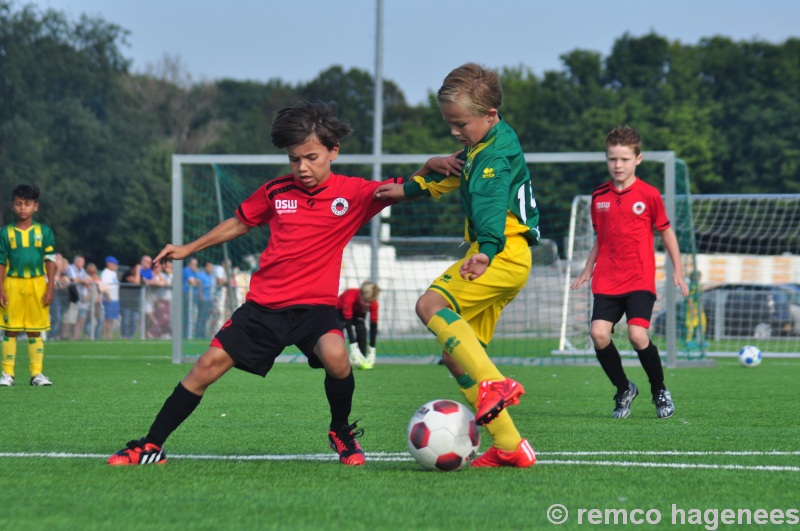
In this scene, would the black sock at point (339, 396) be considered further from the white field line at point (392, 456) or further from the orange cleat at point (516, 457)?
the orange cleat at point (516, 457)

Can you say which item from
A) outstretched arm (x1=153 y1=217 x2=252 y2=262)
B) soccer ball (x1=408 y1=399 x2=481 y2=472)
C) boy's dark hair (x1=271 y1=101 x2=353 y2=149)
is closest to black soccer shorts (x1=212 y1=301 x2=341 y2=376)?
outstretched arm (x1=153 y1=217 x2=252 y2=262)

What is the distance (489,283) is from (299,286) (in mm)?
865

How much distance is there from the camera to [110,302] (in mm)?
22188

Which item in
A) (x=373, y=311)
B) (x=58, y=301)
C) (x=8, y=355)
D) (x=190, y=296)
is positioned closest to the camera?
(x=8, y=355)

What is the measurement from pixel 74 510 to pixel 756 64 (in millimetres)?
56962

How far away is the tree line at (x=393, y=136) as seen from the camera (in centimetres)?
4909

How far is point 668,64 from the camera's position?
2286 inches

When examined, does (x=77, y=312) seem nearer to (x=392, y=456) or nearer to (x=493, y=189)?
(x=392, y=456)

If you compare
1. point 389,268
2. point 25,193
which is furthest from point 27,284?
point 389,268

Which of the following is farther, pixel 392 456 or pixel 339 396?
pixel 392 456

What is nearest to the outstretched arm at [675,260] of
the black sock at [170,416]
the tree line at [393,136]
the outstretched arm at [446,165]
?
the outstretched arm at [446,165]

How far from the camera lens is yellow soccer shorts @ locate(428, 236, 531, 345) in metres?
5.07

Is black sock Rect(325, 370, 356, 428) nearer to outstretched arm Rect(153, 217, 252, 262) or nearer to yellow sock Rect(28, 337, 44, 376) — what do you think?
outstretched arm Rect(153, 217, 252, 262)

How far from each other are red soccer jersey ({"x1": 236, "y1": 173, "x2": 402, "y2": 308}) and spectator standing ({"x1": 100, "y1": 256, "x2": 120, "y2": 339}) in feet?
56.6
